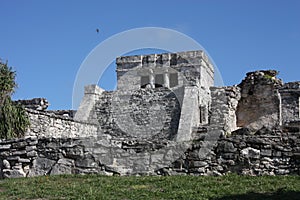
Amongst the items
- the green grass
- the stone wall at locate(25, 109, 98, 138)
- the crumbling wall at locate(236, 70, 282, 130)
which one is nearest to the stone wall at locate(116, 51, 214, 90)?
the crumbling wall at locate(236, 70, 282, 130)

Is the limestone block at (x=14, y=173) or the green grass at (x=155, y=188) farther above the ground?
the limestone block at (x=14, y=173)

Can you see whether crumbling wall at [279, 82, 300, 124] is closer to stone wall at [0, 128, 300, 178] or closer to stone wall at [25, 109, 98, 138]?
stone wall at [25, 109, 98, 138]

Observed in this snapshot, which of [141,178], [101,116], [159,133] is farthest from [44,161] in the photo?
[101,116]

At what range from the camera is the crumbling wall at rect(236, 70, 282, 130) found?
66.4 feet

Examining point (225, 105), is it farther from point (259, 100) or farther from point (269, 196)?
point (269, 196)

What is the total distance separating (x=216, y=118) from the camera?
60.7 feet

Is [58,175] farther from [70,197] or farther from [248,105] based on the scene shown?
[248,105]

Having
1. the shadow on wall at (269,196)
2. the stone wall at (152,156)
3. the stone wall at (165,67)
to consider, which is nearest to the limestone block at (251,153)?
the stone wall at (152,156)

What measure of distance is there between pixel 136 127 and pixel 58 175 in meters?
8.31

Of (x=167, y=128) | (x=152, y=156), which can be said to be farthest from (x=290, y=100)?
(x=152, y=156)

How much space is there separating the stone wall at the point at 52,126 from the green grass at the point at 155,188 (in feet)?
16.6

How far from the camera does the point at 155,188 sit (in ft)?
25.6

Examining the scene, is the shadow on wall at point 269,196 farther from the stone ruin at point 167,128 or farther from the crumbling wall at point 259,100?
the crumbling wall at point 259,100

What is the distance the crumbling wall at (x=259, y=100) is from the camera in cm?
2023
